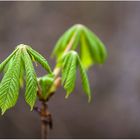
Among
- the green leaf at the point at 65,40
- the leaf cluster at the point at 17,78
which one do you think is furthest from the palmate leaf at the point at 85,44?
the leaf cluster at the point at 17,78

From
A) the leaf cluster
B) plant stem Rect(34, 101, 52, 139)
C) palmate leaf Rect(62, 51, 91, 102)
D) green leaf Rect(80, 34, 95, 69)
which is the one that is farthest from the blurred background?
the leaf cluster

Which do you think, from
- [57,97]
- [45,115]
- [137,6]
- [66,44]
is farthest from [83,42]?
[137,6]

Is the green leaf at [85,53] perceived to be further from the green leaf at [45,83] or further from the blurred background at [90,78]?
the blurred background at [90,78]

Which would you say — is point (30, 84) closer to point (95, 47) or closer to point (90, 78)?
point (95, 47)

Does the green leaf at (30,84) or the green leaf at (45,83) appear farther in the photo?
the green leaf at (45,83)

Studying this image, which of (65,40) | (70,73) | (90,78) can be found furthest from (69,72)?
(90,78)

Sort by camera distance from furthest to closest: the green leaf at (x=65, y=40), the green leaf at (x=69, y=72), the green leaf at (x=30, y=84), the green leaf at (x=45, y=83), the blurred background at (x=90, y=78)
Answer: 1. the blurred background at (x=90, y=78)
2. the green leaf at (x=65, y=40)
3. the green leaf at (x=45, y=83)
4. the green leaf at (x=69, y=72)
5. the green leaf at (x=30, y=84)

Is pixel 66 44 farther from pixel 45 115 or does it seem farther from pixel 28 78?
pixel 28 78
